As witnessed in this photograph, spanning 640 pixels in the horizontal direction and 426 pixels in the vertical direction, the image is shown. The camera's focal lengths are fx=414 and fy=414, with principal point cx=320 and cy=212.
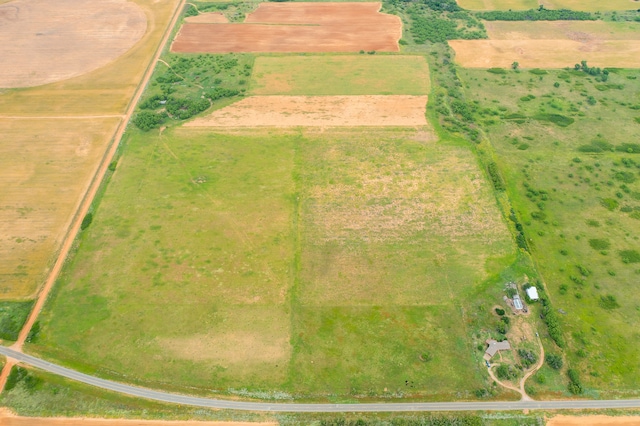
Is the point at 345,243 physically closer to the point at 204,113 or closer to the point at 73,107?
the point at 204,113

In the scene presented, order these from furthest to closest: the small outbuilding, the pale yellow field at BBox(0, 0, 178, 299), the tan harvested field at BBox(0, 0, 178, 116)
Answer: the tan harvested field at BBox(0, 0, 178, 116) < the pale yellow field at BBox(0, 0, 178, 299) < the small outbuilding

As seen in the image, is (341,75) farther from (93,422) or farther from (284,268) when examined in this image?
(93,422)

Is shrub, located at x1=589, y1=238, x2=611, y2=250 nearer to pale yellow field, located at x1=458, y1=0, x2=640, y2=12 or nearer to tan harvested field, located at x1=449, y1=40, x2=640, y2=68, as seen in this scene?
tan harvested field, located at x1=449, y1=40, x2=640, y2=68

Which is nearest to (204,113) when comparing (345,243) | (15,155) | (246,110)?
(246,110)

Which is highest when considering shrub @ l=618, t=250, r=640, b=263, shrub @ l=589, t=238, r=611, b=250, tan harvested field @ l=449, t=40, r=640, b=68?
tan harvested field @ l=449, t=40, r=640, b=68

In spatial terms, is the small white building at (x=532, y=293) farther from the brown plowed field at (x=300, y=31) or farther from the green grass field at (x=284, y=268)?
the brown plowed field at (x=300, y=31)

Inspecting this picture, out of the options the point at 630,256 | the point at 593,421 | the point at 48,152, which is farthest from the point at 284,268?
the point at 48,152

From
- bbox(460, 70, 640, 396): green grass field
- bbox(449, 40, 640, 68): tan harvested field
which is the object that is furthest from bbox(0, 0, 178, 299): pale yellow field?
bbox(449, 40, 640, 68): tan harvested field
